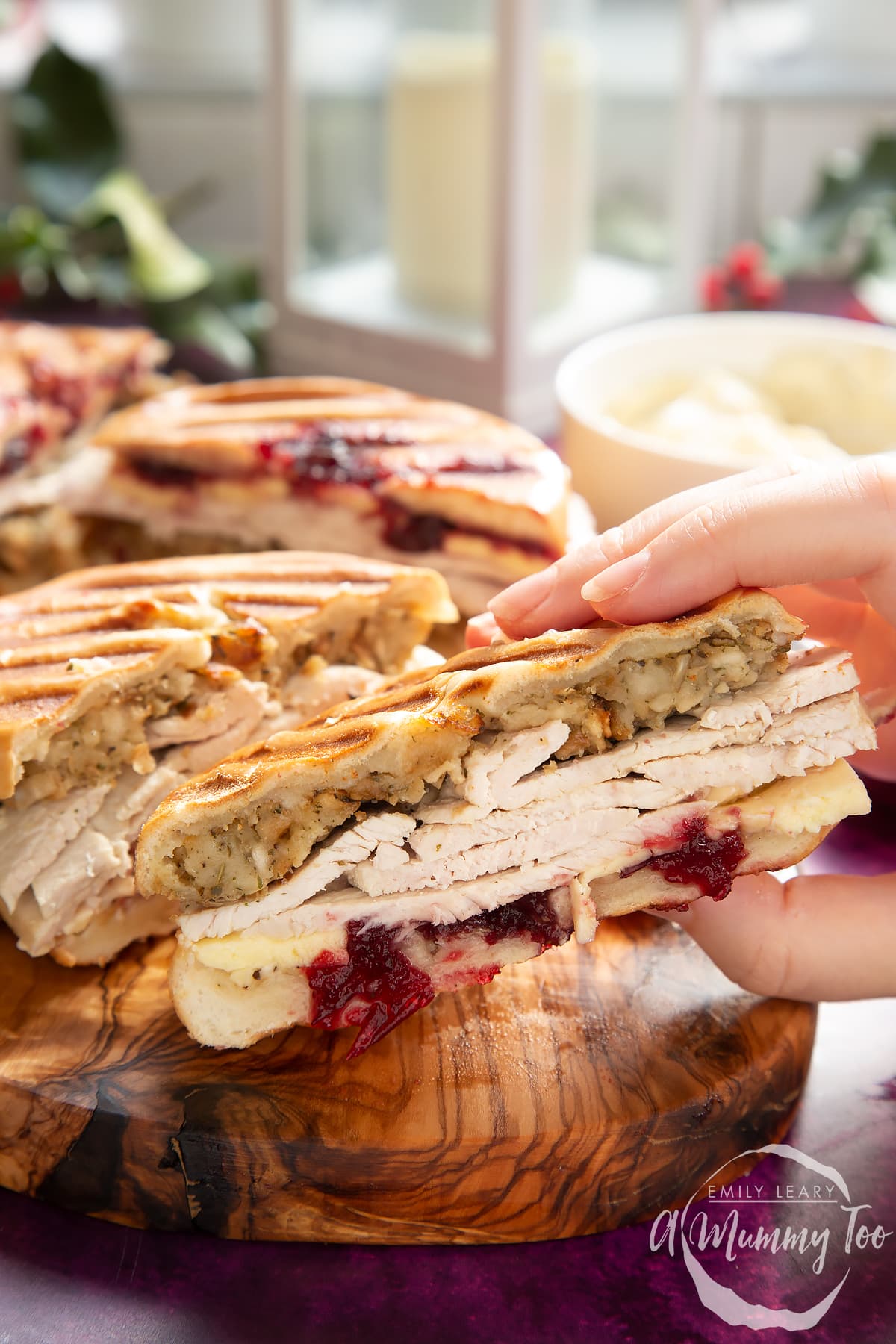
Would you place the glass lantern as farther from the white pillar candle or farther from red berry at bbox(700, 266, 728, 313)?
red berry at bbox(700, 266, 728, 313)

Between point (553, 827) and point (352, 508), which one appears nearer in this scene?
point (553, 827)

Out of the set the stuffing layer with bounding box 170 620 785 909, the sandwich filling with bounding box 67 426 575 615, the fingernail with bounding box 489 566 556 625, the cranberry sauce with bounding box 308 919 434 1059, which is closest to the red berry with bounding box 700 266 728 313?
the sandwich filling with bounding box 67 426 575 615

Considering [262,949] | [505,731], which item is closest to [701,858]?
[505,731]

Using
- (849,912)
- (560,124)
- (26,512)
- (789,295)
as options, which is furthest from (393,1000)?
(789,295)

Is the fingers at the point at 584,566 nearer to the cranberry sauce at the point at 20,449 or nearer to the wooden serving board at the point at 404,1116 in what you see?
the wooden serving board at the point at 404,1116

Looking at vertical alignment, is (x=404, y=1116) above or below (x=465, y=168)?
below

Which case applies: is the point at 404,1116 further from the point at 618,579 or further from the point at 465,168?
the point at 465,168

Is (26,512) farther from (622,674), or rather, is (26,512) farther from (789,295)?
(789,295)

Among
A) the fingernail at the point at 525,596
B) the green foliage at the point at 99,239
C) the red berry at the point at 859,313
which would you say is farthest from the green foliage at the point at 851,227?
the fingernail at the point at 525,596
